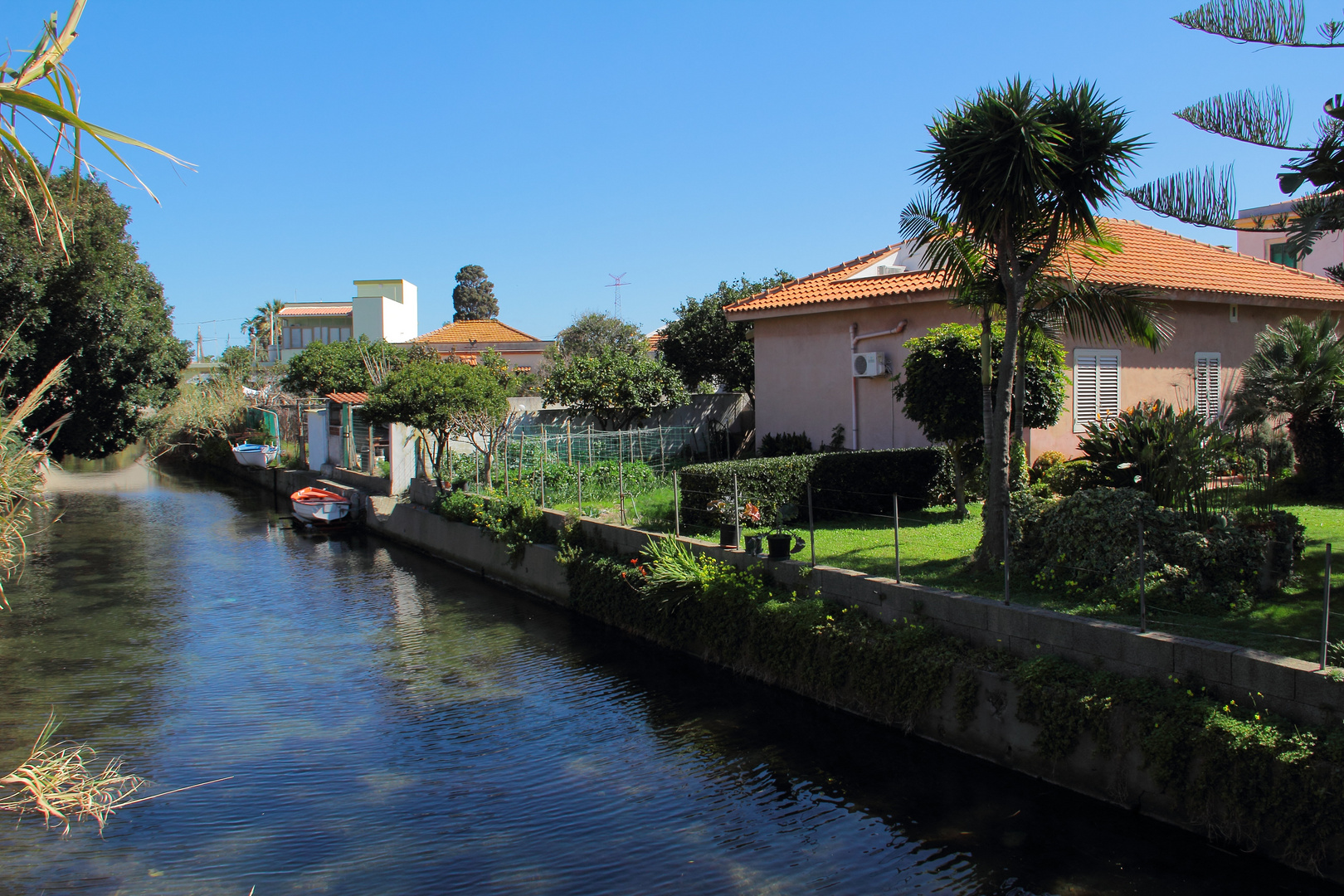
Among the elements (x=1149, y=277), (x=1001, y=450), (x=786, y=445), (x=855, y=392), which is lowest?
(x=786, y=445)

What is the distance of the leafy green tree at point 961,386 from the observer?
13.7 meters

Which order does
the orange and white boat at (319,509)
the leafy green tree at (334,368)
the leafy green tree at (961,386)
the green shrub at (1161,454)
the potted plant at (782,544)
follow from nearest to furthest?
the green shrub at (1161,454)
the potted plant at (782,544)
the leafy green tree at (961,386)
the orange and white boat at (319,509)
the leafy green tree at (334,368)

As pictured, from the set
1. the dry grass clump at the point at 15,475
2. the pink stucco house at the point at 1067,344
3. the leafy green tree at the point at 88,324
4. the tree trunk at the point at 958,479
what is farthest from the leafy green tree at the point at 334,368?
the tree trunk at the point at 958,479

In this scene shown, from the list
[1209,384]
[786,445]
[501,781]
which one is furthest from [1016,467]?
[1209,384]

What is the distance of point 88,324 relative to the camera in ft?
57.5

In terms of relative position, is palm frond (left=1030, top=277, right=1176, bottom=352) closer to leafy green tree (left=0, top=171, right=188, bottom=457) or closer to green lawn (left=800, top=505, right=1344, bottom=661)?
green lawn (left=800, top=505, right=1344, bottom=661)

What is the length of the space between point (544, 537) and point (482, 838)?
970 centimetres

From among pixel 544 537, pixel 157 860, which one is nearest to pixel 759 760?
pixel 157 860

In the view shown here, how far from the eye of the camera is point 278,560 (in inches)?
849

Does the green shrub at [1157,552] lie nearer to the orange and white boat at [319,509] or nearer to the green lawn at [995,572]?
the green lawn at [995,572]

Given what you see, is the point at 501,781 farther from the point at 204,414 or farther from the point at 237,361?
the point at 237,361

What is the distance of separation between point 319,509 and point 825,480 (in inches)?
644

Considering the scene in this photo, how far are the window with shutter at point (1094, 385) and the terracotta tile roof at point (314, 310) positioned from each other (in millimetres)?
69513

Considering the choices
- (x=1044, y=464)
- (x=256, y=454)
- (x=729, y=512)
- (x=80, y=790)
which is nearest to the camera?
(x=80, y=790)
